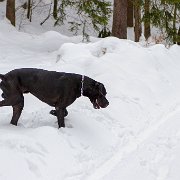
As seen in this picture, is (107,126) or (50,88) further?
(107,126)

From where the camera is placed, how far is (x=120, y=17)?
1519 centimetres

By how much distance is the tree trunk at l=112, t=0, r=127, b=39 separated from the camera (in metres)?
15.1

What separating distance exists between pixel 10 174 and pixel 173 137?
11.2ft

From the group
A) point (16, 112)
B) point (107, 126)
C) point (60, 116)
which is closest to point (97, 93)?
point (60, 116)

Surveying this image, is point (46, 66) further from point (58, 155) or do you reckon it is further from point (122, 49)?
point (58, 155)

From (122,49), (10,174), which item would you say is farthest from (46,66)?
(10,174)

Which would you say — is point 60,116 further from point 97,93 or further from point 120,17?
point 120,17

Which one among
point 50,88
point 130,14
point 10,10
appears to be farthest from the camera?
point 130,14

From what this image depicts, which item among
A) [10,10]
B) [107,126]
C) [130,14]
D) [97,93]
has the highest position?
[97,93]

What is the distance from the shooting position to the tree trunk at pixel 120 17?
15078mm

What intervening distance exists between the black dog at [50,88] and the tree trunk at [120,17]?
Answer: 29.0ft

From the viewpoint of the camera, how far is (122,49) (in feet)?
42.2

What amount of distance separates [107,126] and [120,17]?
27.5 feet

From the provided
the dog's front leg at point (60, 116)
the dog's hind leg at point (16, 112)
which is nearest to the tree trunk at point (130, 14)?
the dog's front leg at point (60, 116)
